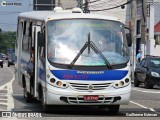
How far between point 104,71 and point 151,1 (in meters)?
40.4

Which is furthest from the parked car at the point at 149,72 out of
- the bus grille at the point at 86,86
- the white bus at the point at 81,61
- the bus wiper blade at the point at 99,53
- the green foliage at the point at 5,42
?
the green foliage at the point at 5,42

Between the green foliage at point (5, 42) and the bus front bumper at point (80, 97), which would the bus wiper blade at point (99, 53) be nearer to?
the bus front bumper at point (80, 97)

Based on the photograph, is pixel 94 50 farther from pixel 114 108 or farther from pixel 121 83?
pixel 114 108

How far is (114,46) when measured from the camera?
1491 centimetres

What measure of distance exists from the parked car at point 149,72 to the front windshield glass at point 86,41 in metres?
13.1

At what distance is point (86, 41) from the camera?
14.8 meters

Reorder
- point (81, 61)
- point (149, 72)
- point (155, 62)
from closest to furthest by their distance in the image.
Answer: point (81, 61) → point (149, 72) → point (155, 62)

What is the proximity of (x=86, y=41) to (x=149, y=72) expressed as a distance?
13787mm

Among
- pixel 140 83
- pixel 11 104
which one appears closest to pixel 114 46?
pixel 11 104

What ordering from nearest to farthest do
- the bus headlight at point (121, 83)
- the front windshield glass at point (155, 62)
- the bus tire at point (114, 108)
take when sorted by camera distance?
the bus headlight at point (121, 83)
the bus tire at point (114, 108)
the front windshield glass at point (155, 62)

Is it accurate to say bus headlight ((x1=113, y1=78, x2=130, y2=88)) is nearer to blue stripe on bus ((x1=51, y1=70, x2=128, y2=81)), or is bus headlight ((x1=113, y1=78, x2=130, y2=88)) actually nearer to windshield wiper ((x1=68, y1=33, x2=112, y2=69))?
blue stripe on bus ((x1=51, y1=70, x2=128, y2=81))

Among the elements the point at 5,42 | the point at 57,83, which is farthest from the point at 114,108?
the point at 5,42

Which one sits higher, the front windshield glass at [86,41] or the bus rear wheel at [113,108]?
the front windshield glass at [86,41]

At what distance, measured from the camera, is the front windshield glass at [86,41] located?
47.4 feet
